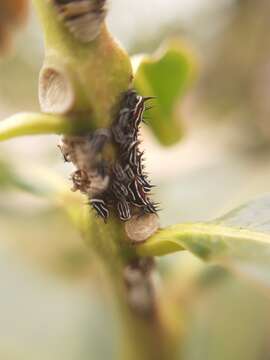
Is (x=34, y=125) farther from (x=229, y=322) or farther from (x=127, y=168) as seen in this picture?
(x=229, y=322)

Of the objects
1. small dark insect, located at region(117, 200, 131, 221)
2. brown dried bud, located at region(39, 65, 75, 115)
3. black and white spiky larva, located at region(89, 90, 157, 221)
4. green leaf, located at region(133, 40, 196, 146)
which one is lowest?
small dark insect, located at region(117, 200, 131, 221)

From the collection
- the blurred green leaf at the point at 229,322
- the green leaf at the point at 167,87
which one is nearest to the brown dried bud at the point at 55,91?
the green leaf at the point at 167,87

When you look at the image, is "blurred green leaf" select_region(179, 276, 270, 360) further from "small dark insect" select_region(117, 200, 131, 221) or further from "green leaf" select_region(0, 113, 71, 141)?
"green leaf" select_region(0, 113, 71, 141)

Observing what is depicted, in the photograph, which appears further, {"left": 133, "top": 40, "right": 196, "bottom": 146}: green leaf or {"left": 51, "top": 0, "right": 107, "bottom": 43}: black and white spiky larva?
{"left": 133, "top": 40, "right": 196, "bottom": 146}: green leaf

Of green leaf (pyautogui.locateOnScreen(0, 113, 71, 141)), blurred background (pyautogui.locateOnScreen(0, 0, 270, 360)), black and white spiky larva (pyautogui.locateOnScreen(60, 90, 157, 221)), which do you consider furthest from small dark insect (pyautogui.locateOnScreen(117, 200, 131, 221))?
blurred background (pyautogui.locateOnScreen(0, 0, 270, 360))

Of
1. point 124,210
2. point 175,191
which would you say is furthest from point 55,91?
point 175,191

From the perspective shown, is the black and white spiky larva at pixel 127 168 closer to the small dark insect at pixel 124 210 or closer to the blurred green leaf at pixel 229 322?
the small dark insect at pixel 124 210
